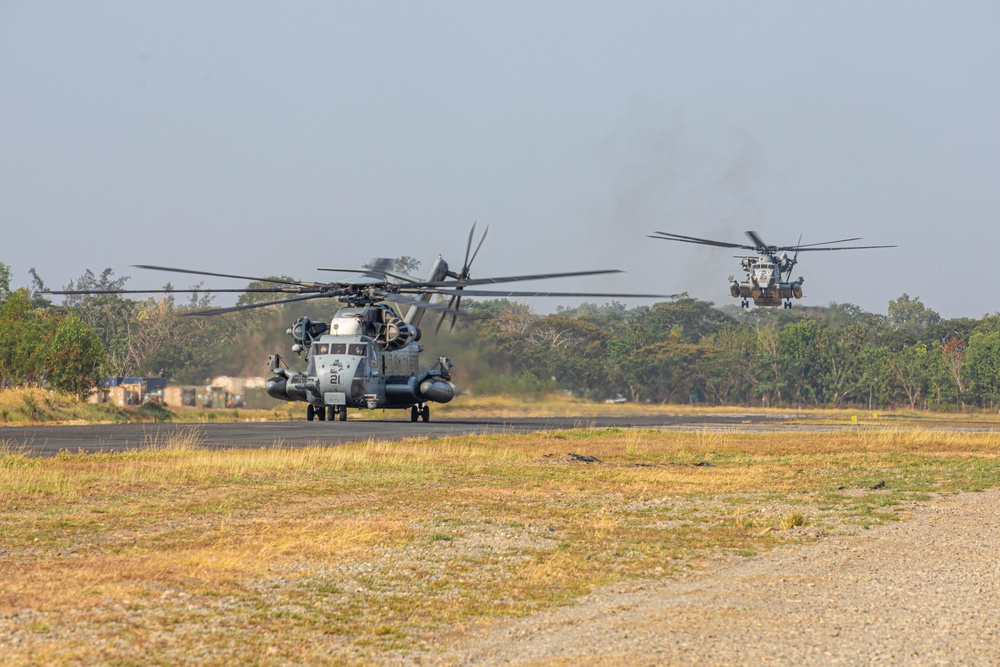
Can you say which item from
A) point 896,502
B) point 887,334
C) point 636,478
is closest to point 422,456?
point 636,478

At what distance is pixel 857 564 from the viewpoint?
1309 cm

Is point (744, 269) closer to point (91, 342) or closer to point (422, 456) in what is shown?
point (91, 342)

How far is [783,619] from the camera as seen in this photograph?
9930mm

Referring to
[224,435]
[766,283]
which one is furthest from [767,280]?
[224,435]

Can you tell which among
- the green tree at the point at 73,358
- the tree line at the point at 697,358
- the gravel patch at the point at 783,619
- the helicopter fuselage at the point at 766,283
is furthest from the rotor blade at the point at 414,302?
the tree line at the point at 697,358

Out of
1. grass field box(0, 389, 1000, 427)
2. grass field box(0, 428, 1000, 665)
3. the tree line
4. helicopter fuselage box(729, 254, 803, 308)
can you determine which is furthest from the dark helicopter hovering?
the tree line

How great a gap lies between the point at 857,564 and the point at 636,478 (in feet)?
36.7

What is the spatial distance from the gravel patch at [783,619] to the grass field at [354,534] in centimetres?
52

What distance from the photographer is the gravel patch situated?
859cm

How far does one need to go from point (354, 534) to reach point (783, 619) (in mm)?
6246

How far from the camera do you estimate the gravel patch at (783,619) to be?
8594mm

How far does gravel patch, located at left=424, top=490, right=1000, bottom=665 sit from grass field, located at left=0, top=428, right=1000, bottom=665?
20.3 inches

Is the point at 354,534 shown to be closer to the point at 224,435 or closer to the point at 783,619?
the point at 783,619

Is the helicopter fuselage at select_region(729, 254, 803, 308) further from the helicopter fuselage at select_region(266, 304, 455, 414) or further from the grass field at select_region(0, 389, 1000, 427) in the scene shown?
the helicopter fuselage at select_region(266, 304, 455, 414)
